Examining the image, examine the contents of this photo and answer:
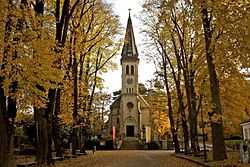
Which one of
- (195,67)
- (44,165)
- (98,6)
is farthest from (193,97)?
(44,165)

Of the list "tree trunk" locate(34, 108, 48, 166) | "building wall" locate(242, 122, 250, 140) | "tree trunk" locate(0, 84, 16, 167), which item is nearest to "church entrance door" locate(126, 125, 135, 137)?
"building wall" locate(242, 122, 250, 140)

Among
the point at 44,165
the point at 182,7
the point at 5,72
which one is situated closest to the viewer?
the point at 5,72

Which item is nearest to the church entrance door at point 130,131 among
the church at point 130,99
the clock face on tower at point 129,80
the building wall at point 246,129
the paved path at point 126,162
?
the church at point 130,99

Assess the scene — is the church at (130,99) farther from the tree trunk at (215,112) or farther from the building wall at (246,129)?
the tree trunk at (215,112)

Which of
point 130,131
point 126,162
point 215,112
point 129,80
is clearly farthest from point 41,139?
point 129,80

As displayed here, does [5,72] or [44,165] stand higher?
[5,72]

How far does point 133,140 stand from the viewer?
80.5 meters

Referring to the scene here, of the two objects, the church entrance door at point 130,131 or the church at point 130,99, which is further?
the church at point 130,99

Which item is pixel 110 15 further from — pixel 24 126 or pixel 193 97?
pixel 24 126

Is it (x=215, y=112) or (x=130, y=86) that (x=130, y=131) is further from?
(x=215, y=112)

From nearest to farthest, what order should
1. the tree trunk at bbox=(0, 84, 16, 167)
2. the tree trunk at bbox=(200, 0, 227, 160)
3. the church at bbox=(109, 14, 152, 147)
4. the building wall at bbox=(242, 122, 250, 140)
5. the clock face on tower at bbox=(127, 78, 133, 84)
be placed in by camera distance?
the tree trunk at bbox=(0, 84, 16, 167)
the tree trunk at bbox=(200, 0, 227, 160)
the building wall at bbox=(242, 122, 250, 140)
the church at bbox=(109, 14, 152, 147)
the clock face on tower at bbox=(127, 78, 133, 84)

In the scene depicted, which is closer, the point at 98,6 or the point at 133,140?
Result: the point at 98,6

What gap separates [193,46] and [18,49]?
18334 mm

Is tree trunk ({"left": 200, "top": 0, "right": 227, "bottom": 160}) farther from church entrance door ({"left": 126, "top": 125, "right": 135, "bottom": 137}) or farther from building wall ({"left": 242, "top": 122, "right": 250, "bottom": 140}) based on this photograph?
church entrance door ({"left": 126, "top": 125, "right": 135, "bottom": 137})
